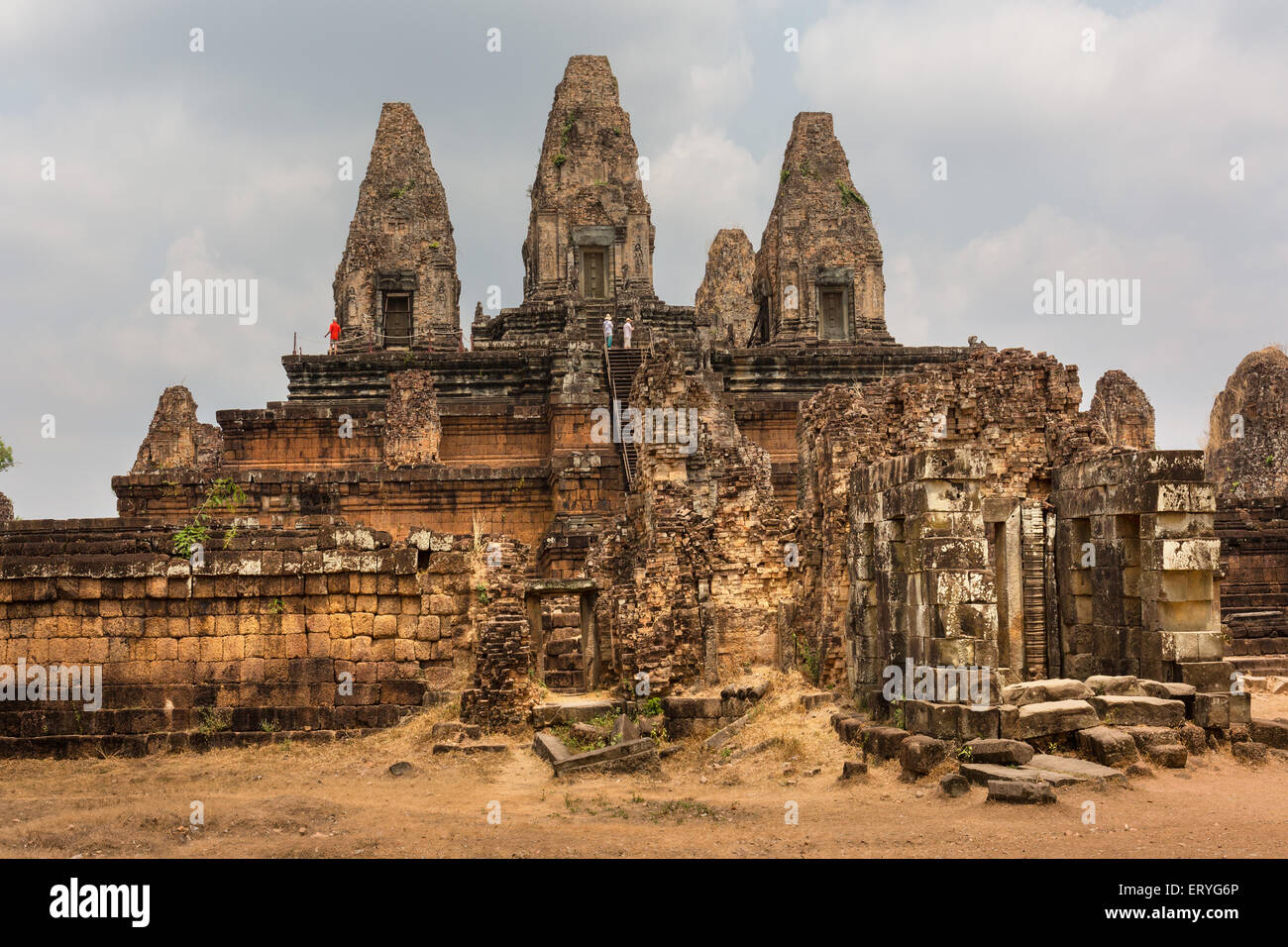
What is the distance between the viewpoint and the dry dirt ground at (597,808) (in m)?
8.30

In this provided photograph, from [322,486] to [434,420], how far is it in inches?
117

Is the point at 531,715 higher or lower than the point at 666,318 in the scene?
lower

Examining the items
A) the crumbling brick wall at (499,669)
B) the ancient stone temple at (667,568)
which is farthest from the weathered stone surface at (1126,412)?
the crumbling brick wall at (499,669)

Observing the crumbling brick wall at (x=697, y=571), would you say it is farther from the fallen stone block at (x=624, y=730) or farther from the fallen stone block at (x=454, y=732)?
the fallen stone block at (x=454, y=732)

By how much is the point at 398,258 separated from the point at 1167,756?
88.9 feet

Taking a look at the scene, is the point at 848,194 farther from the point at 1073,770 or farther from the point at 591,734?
the point at 1073,770

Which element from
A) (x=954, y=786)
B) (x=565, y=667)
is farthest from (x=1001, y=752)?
(x=565, y=667)

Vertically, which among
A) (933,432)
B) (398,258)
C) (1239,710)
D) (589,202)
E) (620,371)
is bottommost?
(1239,710)

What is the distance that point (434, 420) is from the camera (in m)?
25.5

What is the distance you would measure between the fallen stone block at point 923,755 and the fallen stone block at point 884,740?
0.32 m

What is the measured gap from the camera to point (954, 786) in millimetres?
9500

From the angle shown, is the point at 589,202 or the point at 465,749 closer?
the point at 465,749
